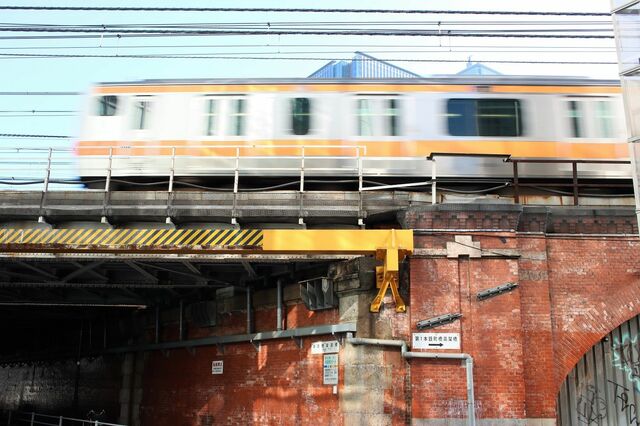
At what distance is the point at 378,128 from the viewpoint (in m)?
14.7

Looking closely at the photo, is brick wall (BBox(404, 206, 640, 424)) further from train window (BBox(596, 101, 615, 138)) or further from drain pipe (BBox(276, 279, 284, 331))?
drain pipe (BBox(276, 279, 284, 331))

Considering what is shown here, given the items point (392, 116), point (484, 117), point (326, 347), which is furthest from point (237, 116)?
point (326, 347)

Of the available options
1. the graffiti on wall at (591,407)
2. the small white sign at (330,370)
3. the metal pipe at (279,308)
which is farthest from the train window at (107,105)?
the graffiti on wall at (591,407)

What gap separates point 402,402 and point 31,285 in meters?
9.28

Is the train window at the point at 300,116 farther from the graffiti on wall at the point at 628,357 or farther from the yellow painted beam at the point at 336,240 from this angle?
the graffiti on wall at the point at 628,357

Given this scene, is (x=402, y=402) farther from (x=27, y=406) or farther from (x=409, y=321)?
(x=27, y=406)

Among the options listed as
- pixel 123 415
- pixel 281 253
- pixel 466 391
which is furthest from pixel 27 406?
pixel 466 391

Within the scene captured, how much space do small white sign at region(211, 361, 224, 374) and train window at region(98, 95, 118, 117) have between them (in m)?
6.42

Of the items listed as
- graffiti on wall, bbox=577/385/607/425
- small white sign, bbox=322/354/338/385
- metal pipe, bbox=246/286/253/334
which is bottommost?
graffiti on wall, bbox=577/385/607/425

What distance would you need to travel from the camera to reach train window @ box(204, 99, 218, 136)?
15.1m

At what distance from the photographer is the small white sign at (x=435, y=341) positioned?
11578 mm

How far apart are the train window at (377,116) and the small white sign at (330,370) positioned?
5077 mm

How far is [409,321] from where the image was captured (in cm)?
1186

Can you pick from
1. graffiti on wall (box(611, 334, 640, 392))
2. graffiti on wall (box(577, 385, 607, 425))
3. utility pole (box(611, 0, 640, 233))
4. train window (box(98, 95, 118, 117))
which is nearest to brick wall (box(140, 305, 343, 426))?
graffiti on wall (box(577, 385, 607, 425))
